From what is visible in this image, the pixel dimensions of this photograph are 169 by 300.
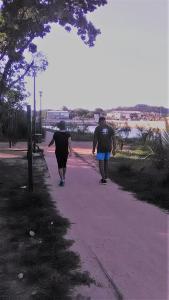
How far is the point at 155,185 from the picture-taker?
11.9m

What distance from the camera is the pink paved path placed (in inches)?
205

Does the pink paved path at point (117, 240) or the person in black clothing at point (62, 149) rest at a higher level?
the person in black clothing at point (62, 149)

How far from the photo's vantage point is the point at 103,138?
1295 centimetres

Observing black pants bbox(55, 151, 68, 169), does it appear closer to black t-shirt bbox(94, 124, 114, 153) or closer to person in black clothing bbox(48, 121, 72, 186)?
person in black clothing bbox(48, 121, 72, 186)

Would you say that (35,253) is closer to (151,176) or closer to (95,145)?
(95,145)

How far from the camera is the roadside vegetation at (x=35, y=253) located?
5172mm

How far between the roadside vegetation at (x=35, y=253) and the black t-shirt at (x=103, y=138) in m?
2.74

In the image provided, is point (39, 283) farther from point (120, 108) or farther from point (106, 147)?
point (120, 108)

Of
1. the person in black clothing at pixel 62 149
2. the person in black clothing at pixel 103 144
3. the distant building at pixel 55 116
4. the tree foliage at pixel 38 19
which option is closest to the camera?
the tree foliage at pixel 38 19

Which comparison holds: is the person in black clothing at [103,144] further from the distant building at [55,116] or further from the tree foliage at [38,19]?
the distant building at [55,116]

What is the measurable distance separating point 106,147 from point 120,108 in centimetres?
6313

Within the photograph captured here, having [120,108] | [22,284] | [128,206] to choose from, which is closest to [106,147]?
[128,206]

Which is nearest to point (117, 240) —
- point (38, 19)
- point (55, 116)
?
point (38, 19)

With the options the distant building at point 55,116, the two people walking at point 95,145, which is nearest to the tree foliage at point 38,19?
the two people walking at point 95,145
